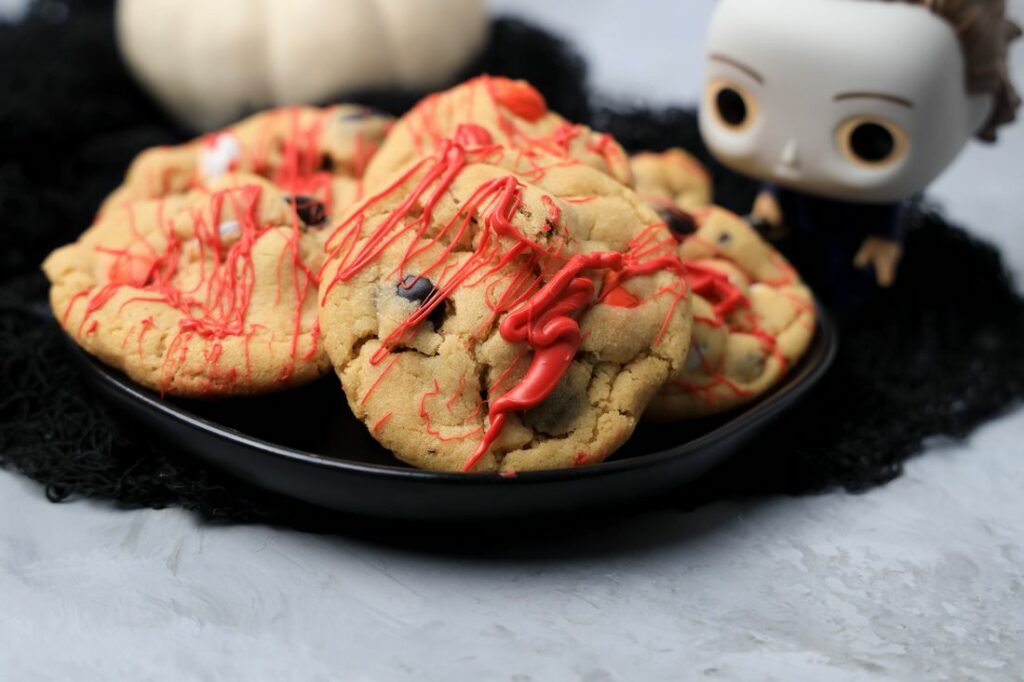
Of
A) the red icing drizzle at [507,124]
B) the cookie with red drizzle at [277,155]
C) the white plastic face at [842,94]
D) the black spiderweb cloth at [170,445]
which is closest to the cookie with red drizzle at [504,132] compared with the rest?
the red icing drizzle at [507,124]

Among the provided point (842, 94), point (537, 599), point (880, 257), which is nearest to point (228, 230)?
point (537, 599)

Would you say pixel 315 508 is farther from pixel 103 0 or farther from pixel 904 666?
pixel 103 0

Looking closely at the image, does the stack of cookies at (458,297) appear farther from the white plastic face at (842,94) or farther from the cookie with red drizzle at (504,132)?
the white plastic face at (842,94)

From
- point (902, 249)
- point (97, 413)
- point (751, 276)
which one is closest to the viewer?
point (97, 413)

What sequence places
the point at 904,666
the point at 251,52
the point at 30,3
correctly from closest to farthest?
the point at 904,666, the point at 251,52, the point at 30,3

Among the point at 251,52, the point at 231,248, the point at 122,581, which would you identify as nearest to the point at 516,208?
the point at 231,248

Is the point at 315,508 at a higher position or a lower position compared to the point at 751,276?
lower

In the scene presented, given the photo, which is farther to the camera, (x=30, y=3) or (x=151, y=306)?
(x=30, y=3)
